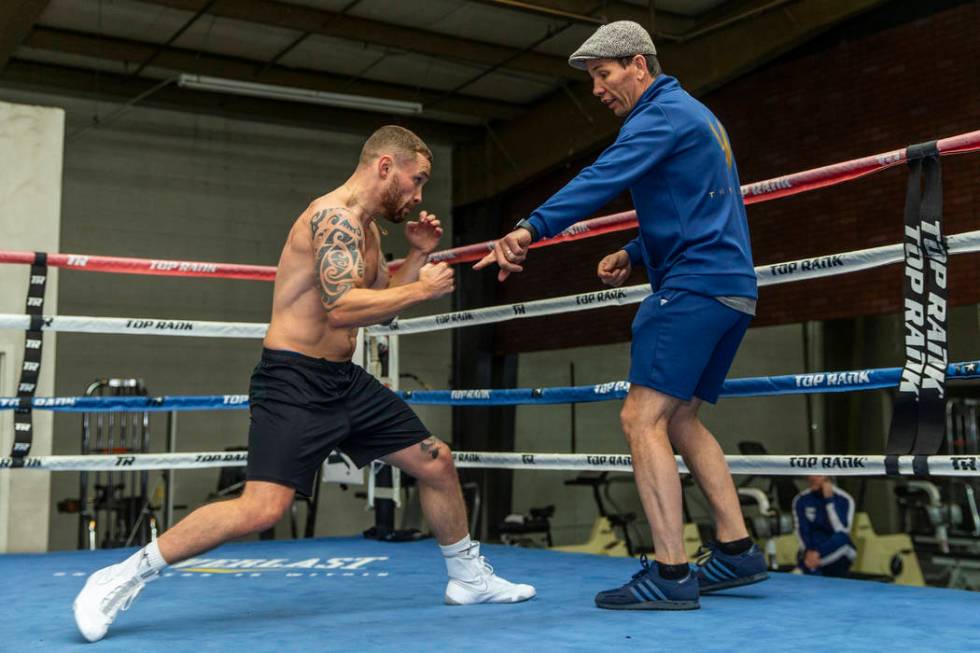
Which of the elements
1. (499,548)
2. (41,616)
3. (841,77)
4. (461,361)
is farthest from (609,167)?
(461,361)

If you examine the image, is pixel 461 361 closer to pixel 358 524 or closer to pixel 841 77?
pixel 358 524

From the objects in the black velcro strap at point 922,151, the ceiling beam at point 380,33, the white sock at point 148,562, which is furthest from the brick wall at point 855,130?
the white sock at point 148,562

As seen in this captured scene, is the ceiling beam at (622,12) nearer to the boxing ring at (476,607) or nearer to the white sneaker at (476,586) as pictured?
the boxing ring at (476,607)

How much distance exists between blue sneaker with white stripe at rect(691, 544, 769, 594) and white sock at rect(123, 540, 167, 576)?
123cm

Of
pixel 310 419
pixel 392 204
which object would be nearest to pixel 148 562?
pixel 310 419

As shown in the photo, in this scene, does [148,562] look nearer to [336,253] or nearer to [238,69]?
[336,253]

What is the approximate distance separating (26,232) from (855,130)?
22.8 ft

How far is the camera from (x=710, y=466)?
2471 millimetres

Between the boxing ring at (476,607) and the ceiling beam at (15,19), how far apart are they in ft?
18.0

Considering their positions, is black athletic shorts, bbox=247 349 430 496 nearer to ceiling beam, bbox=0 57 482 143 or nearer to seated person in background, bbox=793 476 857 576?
seated person in background, bbox=793 476 857 576

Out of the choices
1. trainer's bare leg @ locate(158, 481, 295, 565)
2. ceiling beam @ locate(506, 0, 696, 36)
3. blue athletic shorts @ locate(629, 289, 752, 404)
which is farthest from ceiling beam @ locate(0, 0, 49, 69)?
blue athletic shorts @ locate(629, 289, 752, 404)

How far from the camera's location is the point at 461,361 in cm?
1262

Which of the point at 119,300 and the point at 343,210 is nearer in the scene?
the point at 343,210

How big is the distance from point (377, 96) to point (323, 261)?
9.62 metres
